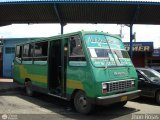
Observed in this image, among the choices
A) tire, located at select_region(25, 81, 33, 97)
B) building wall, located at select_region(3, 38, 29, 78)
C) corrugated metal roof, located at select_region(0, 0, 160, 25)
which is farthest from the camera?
building wall, located at select_region(3, 38, 29, 78)

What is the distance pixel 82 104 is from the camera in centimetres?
933

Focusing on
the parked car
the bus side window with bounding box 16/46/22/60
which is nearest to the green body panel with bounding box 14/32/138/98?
the parked car

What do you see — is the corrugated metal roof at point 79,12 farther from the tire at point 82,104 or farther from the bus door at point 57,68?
the tire at point 82,104

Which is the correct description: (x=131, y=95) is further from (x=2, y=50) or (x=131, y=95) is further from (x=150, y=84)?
(x=2, y=50)

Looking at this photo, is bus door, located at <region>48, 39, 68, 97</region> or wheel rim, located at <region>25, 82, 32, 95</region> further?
wheel rim, located at <region>25, 82, 32, 95</region>

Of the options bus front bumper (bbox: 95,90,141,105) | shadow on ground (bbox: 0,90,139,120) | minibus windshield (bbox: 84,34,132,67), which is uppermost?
minibus windshield (bbox: 84,34,132,67)

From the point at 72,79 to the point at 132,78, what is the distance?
2149mm

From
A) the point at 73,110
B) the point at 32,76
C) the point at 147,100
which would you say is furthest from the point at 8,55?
the point at 73,110

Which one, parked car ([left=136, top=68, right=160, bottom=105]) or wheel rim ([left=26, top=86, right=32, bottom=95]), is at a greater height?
parked car ([left=136, top=68, right=160, bottom=105])

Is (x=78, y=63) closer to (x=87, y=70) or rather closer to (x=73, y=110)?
(x=87, y=70)

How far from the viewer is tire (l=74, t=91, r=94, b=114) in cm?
898

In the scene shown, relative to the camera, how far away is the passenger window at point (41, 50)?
38.0 feet

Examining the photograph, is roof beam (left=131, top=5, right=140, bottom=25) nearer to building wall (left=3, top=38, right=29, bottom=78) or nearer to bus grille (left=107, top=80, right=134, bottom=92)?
bus grille (left=107, top=80, right=134, bottom=92)

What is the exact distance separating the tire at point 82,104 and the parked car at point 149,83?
140 inches
